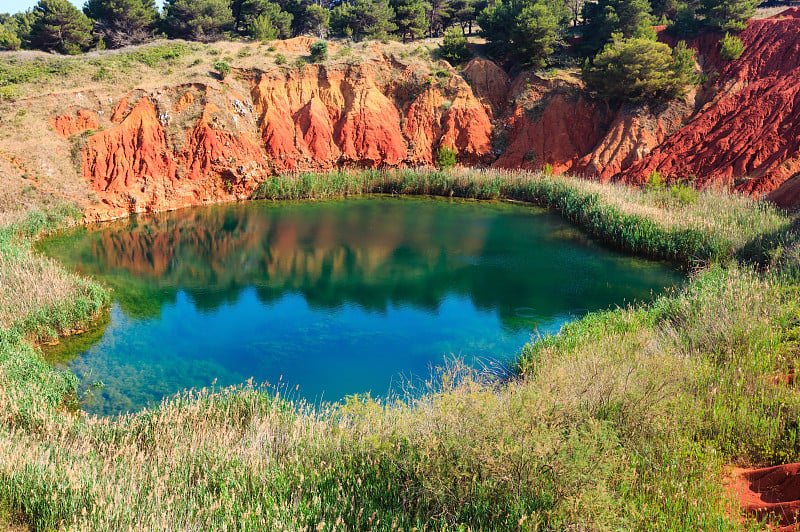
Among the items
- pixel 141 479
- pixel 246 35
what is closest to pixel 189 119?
pixel 246 35

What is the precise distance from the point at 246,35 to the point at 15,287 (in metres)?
41.2

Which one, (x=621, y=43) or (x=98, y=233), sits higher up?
(x=621, y=43)

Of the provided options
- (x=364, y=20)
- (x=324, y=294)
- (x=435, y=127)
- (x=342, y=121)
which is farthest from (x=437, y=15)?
(x=324, y=294)

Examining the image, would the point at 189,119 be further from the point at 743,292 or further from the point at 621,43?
the point at 743,292

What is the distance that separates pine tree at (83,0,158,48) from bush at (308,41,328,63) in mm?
14242

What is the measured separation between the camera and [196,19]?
42844mm

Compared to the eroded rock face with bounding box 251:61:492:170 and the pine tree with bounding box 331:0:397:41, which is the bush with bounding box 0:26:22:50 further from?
the pine tree with bounding box 331:0:397:41

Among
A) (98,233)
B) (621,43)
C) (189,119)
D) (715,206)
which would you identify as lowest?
(98,233)

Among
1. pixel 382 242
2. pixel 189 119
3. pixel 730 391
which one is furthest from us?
pixel 189 119

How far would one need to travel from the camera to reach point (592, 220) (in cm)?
2309

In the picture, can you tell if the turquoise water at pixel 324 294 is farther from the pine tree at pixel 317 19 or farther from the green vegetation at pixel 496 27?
the pine tree at pixel 317 19

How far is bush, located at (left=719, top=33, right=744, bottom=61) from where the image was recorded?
3284cm

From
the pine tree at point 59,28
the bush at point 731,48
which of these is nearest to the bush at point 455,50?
the bush at point 731,48

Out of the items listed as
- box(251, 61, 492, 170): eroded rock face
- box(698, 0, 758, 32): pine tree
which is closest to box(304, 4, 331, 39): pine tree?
box(251, 61, 492, 170): eroded rock face
